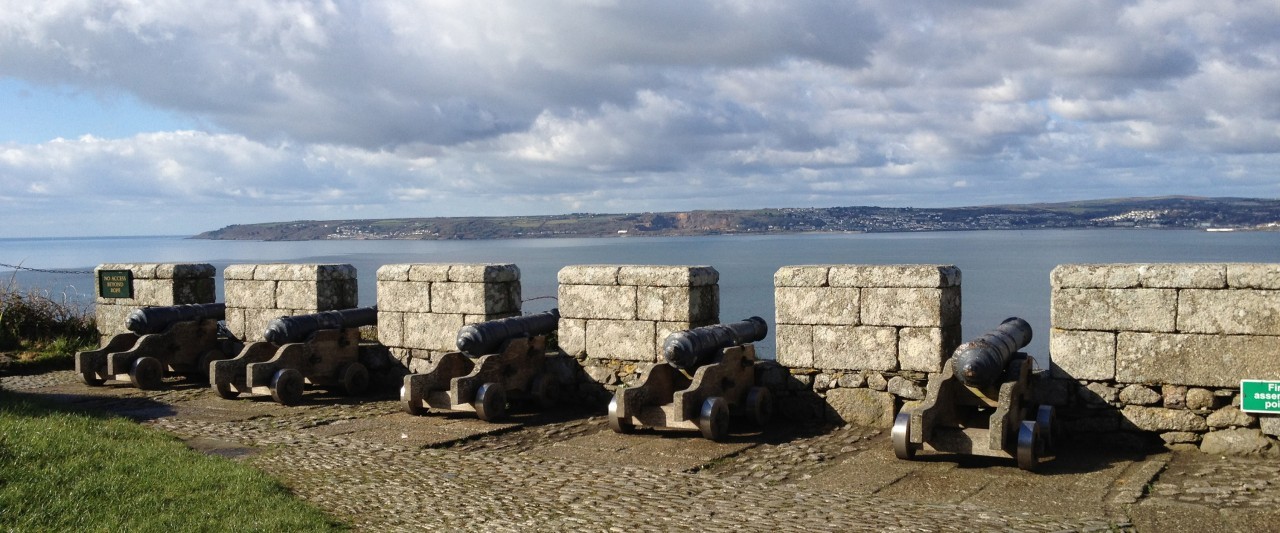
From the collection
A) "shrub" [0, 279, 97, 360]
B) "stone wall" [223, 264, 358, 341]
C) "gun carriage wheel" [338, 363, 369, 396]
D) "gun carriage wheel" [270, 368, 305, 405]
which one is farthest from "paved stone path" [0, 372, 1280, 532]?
"shrub" [0, 279, 97, 360]

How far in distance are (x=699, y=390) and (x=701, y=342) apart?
41 centimetres

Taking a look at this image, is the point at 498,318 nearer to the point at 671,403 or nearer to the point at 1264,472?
the point at 671,403

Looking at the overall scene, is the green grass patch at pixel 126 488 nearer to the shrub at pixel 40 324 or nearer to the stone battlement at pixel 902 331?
the stone battlement at pixel 902 331

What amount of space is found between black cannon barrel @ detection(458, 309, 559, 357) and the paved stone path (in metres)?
0.59

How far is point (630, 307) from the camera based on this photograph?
8797 millimetres

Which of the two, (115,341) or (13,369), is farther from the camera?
(13,369)

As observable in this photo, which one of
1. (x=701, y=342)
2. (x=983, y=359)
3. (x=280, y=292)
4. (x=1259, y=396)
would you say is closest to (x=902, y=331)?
(x=983, y=359)

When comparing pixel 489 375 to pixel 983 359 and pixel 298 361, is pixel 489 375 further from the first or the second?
pixel 983 359

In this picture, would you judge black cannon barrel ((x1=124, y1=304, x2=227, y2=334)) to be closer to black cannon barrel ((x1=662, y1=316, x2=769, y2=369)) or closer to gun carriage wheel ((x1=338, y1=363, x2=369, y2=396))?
gun carriage wheel ((x1=338, y1=363, x2=369, y2=396))

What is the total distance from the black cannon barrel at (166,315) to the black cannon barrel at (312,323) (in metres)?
1.85

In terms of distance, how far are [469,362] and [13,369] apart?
21.9 feet

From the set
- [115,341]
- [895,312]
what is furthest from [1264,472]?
[115,341]

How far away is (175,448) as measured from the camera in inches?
270

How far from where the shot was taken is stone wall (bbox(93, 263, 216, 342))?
40.1 ft
